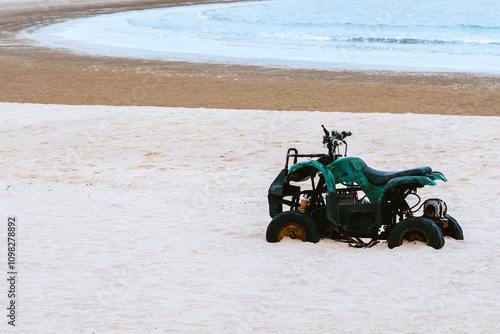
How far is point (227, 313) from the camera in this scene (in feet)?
21.6

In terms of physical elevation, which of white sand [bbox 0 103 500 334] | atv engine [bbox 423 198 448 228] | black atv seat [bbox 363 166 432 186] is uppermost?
black atv seat [bbox 363 166 432 186]

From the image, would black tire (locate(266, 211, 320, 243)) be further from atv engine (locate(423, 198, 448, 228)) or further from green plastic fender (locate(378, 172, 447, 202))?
atv engine (locate(423, 198, 448, 228))

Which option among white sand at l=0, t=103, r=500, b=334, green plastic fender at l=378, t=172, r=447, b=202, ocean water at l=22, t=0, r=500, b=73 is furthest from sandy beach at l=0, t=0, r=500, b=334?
ocean water at l=22, t=0, r=500, b=73

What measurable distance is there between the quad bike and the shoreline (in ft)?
35.5

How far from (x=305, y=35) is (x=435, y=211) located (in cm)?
3735

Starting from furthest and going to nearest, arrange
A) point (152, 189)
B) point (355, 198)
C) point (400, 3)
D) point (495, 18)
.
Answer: point (400, 3), point (495, 18), point (152, 189), point (355, 198)

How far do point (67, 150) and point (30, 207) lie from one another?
4325 mm

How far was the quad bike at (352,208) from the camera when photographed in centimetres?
811

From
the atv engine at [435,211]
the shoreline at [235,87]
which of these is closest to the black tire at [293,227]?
the atv engine at [435,211]

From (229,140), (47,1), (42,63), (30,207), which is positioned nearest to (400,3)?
(47,1)

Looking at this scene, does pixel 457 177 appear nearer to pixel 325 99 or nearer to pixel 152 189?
pixel 152 189

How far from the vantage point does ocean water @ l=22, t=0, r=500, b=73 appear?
3158 centimetres

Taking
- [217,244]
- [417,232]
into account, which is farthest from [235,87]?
[417,232]

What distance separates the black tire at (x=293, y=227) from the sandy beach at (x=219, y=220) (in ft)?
0.42
